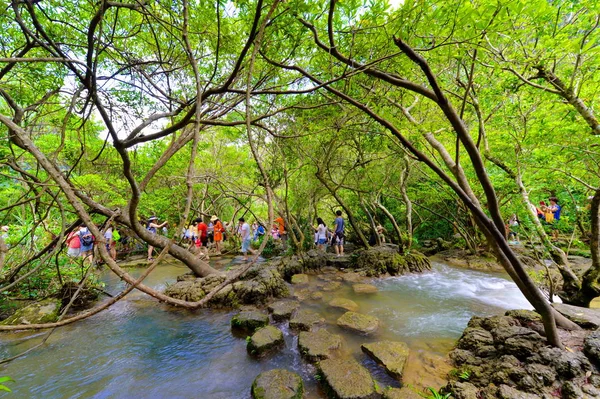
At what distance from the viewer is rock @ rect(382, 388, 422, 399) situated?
10.9 ft

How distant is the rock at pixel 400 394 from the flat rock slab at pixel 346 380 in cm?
25

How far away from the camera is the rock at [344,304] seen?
6794mm

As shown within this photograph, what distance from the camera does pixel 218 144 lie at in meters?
14.9

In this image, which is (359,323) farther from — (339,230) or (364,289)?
(339,230)

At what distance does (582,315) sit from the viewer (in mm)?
4297

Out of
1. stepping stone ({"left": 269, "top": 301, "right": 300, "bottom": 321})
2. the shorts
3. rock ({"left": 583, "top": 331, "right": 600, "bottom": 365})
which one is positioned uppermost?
the shorts

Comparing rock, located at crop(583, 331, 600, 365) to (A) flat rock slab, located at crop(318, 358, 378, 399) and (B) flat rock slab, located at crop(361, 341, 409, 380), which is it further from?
(A) flat rock slab, located at crop(318, 358, 378, 399)

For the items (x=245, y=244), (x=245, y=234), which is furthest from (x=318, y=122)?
(x=245, y=244)

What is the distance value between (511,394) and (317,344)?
284 cm

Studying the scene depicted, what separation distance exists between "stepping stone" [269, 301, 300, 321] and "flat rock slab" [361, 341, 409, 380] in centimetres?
206

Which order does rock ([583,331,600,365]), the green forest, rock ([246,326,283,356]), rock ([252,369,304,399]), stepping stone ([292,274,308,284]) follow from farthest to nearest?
1. stepping stone ([292,274,308,284])
2. rock ([246,326,283,356])
3. rock ([252,369,304,399])
4. rock ([583,331,600,365])
5. the green forest

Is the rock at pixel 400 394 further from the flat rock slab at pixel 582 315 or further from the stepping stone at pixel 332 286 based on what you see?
the stepping stone at pixel 332 286

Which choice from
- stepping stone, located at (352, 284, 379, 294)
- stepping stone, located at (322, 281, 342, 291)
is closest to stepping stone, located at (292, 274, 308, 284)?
stepping stone, located at (322, 281, 342, 291)

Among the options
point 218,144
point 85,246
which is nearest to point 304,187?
point 218,144
